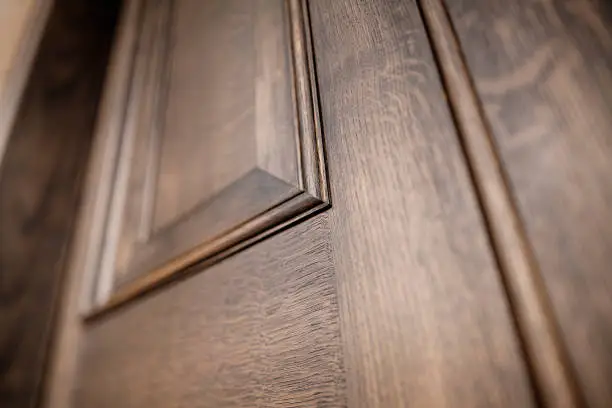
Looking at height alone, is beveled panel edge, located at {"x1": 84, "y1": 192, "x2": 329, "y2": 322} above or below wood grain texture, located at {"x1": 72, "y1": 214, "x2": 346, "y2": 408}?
above

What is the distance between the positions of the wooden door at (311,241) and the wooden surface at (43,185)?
0.10 feet

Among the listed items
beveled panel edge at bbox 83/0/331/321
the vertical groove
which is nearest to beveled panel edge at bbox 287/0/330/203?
beveled panel edge at bbox 83/0/331/321

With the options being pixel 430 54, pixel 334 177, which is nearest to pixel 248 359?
pixel 334 177

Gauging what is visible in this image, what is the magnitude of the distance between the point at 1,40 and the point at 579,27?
792 millimetres

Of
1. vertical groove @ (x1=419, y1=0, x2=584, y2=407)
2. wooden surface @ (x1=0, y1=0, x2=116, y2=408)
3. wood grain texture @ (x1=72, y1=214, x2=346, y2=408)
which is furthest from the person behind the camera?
wooden surface @ (x1=0, y1=0, x2=116, y2=408)

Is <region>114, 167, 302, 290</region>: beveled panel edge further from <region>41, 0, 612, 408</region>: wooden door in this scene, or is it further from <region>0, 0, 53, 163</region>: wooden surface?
<region>0, 0, 53, 163</region>: wooden surface

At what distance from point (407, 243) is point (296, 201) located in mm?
108

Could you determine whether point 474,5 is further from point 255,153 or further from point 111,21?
point 111,21

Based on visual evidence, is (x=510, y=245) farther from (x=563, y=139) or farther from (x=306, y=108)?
(x=306, y=108)

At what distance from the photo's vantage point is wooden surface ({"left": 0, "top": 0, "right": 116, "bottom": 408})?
0.57 m

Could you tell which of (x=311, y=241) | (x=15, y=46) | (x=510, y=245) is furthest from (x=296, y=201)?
(x=15, y=46)

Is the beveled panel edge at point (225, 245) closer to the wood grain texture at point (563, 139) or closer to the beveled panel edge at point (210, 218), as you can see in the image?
the beveled panel edge at point (210, 218)

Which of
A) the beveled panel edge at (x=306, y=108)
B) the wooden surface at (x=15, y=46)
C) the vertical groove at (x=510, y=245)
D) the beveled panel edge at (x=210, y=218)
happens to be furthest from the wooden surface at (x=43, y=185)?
the vertical groove at (x=510, y=245)

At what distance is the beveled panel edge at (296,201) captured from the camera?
1.33ft
